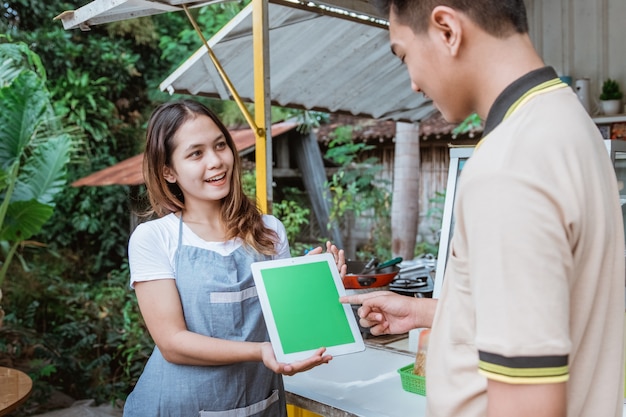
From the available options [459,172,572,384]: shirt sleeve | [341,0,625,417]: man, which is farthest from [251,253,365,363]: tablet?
[459,172,572,384]: shirt sleeve

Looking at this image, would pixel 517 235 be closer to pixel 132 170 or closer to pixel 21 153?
pixel 21 153

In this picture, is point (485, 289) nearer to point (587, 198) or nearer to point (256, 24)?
point (587, 198)

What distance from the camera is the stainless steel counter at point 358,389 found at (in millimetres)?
1893

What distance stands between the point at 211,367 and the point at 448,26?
1.29 metres

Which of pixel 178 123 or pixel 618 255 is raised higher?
pixel 178 123

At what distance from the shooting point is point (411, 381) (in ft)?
6.52

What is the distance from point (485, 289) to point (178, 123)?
1363 millimetres

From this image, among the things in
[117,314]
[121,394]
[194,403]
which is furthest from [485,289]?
[117,314]

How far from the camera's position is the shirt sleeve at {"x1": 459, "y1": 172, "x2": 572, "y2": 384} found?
772 mm

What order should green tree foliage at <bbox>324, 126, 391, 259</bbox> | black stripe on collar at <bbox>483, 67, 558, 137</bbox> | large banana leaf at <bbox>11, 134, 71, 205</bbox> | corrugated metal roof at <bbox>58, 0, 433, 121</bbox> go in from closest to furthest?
black stripe on collar at <bbox>483, 67, 558, 137</bbox> < corrugated metal roof at <bbox>58, 0, 433, 121</bbox> < large banana leaf at <bbox>11, 134, 71, 205</bbox> < green tree foliage at <bbox>324, 126, 391, 259</bbox>

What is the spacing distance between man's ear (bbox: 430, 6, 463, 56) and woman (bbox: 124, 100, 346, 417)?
1034 mm

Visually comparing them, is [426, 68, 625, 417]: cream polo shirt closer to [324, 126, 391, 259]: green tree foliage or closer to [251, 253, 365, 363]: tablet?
[251, 253, 365, 363]: tablet

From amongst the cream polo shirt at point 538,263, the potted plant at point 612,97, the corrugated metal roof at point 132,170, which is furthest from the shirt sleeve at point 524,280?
the corrugated metal roof at point 132,170

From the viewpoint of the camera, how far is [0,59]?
6844 mm
